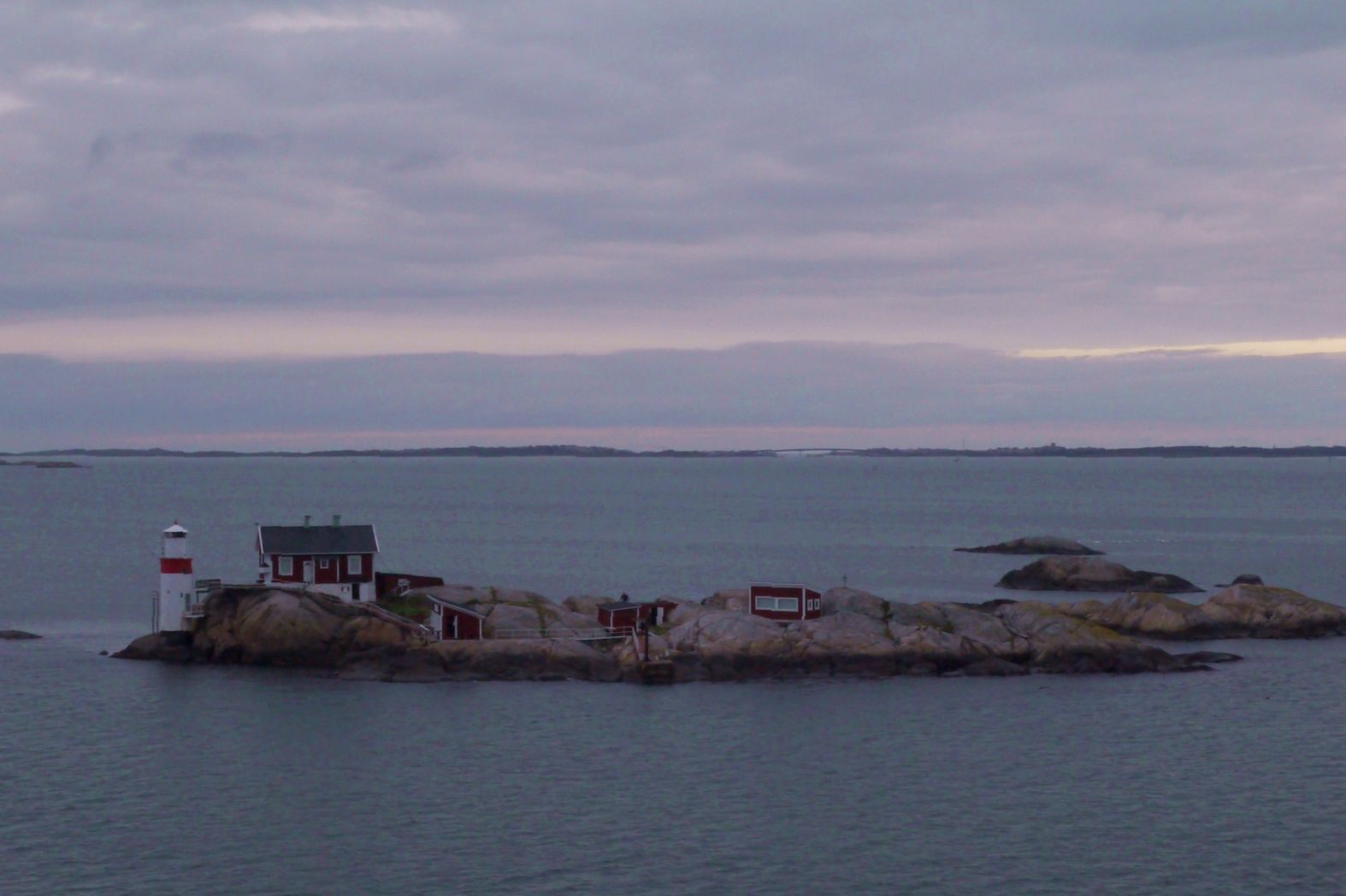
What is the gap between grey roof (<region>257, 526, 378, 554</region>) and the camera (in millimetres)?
64625

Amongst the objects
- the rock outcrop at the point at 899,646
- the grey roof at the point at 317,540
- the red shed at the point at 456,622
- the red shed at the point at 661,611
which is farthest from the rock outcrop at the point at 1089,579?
the grey roof at the point at 317,540

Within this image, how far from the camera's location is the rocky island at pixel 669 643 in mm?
58656

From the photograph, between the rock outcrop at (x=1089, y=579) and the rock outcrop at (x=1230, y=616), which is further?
the rock outcrop at (x=1089, y=579)

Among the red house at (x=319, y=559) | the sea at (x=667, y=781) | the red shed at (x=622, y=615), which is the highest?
the red house at (x=319, y=559)

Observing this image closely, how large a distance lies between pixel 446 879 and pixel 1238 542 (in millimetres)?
120893

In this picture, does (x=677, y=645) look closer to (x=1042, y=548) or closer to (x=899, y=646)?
(x=899, y=646)

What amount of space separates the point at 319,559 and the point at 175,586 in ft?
20.9

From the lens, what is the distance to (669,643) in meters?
60.2

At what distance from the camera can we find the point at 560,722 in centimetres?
5050

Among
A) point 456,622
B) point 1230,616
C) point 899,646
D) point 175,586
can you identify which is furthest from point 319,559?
point 1230,616

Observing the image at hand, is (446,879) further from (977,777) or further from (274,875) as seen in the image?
(977,777)

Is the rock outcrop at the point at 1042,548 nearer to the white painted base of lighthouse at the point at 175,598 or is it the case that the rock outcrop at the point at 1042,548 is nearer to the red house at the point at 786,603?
the red house at the point at 786,603

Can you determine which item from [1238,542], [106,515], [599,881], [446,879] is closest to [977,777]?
[599,881]

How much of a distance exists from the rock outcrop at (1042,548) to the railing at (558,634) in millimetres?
64143
